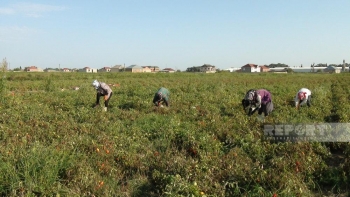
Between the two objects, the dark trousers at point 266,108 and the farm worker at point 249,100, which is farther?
the dark trousers at point 266,108

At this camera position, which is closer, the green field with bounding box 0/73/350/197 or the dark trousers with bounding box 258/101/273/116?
the green field with bounding box 0/73/350/197

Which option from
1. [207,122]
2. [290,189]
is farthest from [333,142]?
[207,122]

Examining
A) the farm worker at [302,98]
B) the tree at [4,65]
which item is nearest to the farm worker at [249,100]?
the farm worker at [302,98]

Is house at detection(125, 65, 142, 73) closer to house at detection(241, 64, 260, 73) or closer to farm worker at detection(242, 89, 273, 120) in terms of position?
house at detection(241, 64, 260, 73)

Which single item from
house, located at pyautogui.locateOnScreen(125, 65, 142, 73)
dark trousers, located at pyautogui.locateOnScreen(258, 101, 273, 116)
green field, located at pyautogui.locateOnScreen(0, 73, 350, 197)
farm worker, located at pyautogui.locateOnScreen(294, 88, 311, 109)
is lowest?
green field, located at pyautogui.locateOnScreen(0, 73, 350, 197)

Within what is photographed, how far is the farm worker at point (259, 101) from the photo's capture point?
310 inches

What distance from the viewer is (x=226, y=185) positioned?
4.25 metres

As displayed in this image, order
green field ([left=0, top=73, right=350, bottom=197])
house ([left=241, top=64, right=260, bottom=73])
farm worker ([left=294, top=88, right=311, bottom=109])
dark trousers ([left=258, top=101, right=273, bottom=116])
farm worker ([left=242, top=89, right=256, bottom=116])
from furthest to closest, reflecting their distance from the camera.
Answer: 1. house ([left=241, top=64, right=260, bottom=73])
2. farm worker ([left=294, top=88, right=311, bottom=109])
3. dark trousers ([left=258, top=101, right=273, bottom=116])
4. farm worker ([left=242, top=89, right=256, bottom=116])
5. green field ([left=0, top=73, right=350, bottom=197])

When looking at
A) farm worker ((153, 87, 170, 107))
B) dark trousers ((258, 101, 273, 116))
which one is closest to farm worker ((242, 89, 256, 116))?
dark trousers ((258, 101, 273, 116))

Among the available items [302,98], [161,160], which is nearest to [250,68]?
[302,98]

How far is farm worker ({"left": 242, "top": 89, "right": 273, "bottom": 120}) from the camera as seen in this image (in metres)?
7.88

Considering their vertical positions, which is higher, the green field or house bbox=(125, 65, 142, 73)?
house bbox=(125, 65, 142, 73)

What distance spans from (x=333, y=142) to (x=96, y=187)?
4.58 meters

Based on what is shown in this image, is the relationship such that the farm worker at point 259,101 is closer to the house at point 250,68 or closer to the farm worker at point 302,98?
the farm worker at point 302,98
